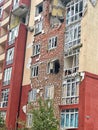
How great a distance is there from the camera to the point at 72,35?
2778cm

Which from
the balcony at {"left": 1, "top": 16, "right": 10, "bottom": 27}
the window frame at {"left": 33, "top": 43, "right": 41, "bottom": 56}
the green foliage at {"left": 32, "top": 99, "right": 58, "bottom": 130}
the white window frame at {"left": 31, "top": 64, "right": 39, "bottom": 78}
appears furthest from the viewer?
the balcony at {"left": 1, "top": 16, "right": 10, "bottom": 27}

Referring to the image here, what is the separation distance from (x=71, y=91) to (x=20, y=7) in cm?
1524

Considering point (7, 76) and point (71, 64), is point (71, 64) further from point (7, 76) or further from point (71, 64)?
point (7, 76)

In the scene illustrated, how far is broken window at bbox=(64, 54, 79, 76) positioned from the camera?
2646 cm

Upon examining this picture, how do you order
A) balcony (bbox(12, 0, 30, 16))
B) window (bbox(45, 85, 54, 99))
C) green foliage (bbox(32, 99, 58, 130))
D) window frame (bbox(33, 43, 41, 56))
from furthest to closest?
balcony (bbox(12, 0, 30, 16)) → window frame (bbox(33, 43, 41, 56)) → window (bbox(45, 85, 54, 99)) → green foliage (bbox(32, 99, 58, 130))

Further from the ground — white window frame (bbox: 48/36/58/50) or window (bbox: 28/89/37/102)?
white window frame (bbox: 48/36/58/50)

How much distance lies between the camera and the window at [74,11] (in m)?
28.0

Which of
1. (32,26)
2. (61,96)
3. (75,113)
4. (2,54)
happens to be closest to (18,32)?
(32,26)

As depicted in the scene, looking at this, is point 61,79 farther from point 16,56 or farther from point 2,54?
point 2,54

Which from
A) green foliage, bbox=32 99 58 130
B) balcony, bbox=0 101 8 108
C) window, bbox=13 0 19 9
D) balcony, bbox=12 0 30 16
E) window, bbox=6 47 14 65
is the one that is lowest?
green foliage, bbox=32 99 58 130

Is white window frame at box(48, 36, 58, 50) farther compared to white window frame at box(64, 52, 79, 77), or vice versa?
white window frame at box(48, 36, 58, 50)

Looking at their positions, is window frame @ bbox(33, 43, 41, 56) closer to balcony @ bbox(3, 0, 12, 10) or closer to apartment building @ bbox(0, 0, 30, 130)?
apartment building @ bbox(0, 0, 30, 130)

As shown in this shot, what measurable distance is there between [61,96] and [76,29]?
6.64 m

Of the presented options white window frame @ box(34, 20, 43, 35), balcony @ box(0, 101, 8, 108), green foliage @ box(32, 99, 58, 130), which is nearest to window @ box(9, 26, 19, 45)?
white window frame @ box(34, 20, 43, 35)
